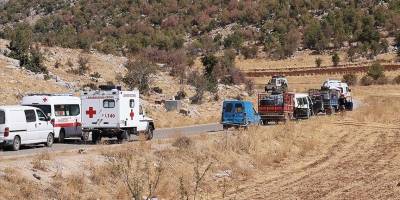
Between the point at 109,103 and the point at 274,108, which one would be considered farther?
the point at 274,108

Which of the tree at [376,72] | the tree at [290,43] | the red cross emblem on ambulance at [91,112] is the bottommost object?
the red cross emblem on ambulance at [91,112]

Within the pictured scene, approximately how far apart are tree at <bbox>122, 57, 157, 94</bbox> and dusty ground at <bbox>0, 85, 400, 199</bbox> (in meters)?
19.5

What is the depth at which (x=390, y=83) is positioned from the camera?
82750 millimetres

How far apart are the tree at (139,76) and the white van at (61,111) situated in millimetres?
22643

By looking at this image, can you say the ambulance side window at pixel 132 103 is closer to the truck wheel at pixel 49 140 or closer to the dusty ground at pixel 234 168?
the dusty ground at pixel 234 168

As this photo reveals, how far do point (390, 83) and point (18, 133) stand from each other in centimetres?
6174

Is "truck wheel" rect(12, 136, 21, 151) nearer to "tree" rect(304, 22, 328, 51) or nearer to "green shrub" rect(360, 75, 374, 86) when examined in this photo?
"green shrub" rect(360, 75, 374, 86)

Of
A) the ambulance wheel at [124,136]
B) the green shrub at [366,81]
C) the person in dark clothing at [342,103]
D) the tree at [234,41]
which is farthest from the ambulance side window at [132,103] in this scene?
the tree at [234,41]

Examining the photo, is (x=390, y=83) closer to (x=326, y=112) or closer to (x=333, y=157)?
(x=326, y=112)

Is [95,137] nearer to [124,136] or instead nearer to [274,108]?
[124,136]

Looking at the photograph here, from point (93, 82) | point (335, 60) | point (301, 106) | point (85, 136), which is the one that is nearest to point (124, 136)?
point (85, 136)

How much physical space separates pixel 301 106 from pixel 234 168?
21.8 metres

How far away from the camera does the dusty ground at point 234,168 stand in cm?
2089

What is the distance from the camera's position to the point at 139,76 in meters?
57.5
